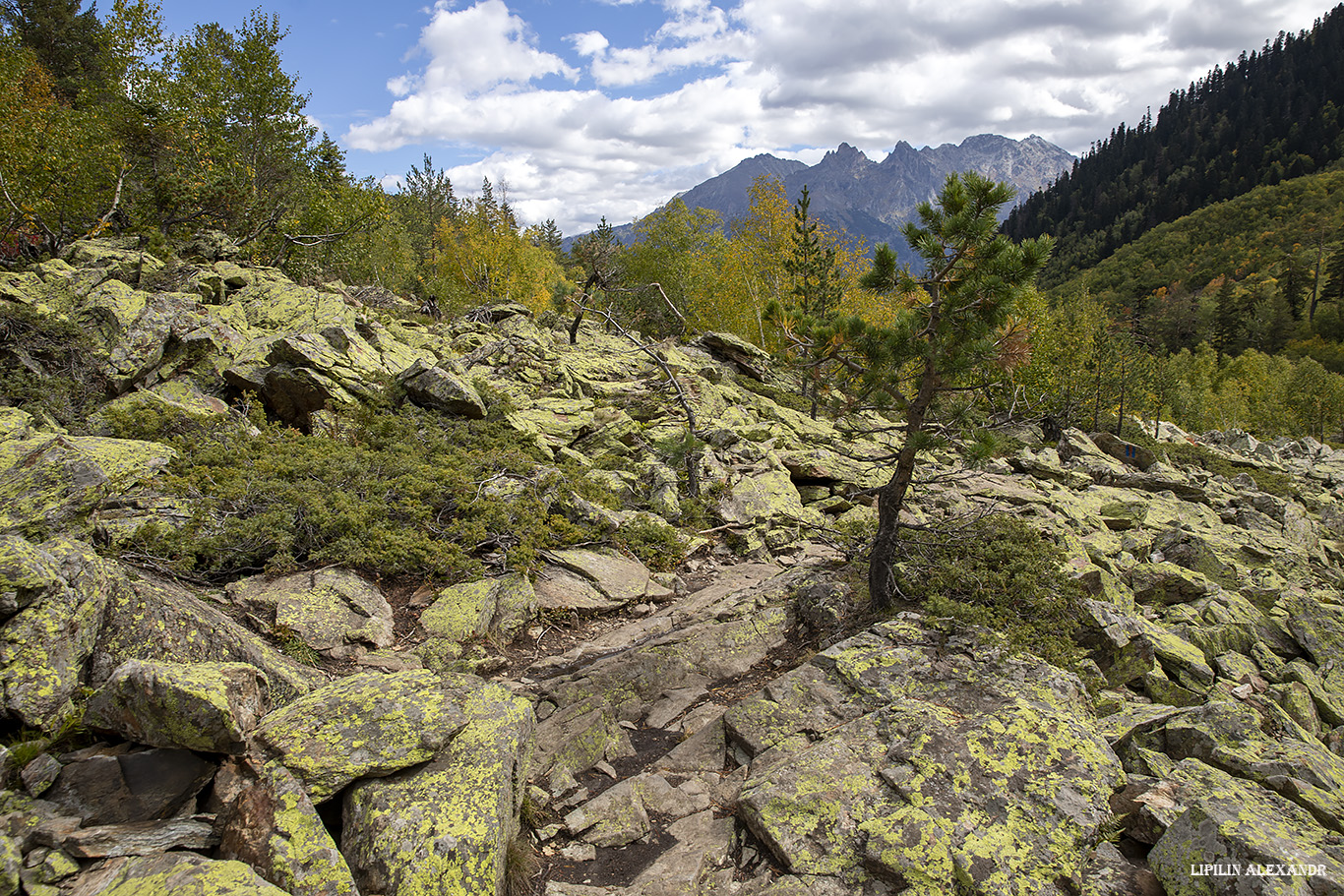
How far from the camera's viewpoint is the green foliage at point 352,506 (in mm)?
9211

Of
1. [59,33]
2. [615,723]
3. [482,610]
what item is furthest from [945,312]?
[59,33]

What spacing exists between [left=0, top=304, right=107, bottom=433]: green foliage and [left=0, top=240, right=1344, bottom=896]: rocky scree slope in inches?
18.7

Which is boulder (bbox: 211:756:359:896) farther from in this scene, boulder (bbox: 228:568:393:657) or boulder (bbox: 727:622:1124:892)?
boulder (bbox: 228:568:393:657)

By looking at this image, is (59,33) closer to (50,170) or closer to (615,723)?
(50,170)

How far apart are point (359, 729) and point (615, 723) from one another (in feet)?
11.0

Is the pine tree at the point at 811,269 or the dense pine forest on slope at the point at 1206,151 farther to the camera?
the dense pine forest on slope at the point at 1206,151

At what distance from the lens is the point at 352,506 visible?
1049 cm

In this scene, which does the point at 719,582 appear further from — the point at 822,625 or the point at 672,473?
the point at 672,473

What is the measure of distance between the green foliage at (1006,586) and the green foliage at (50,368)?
1492 centimetres

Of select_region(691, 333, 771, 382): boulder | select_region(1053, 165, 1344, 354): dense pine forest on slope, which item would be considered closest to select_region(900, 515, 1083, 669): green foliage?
select_region(691, 333, 771, 382): boulder

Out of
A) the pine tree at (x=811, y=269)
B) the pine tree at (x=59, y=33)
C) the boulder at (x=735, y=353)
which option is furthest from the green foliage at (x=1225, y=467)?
the pine tree at (x=59, y=33)

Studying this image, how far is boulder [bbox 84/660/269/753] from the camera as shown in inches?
171

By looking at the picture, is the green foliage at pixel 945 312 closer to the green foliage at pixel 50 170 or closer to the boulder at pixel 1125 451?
the green foliage at pixel 50 170

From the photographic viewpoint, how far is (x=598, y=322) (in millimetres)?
34906
